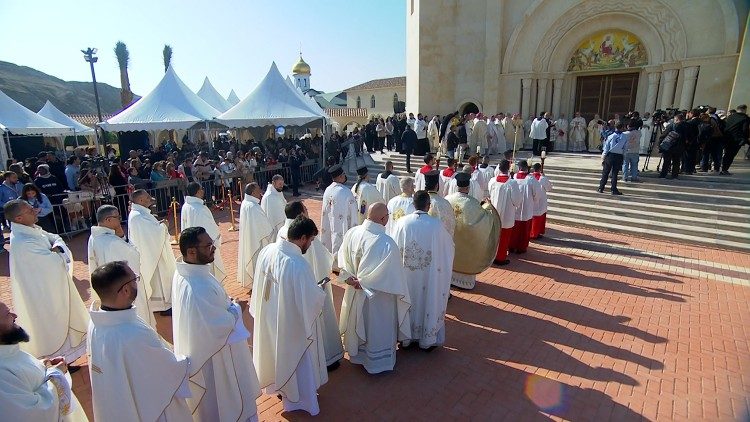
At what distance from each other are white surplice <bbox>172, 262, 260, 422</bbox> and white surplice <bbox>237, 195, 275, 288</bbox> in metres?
3.44

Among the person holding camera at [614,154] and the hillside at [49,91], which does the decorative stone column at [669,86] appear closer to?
the person holding camera at [614,154]

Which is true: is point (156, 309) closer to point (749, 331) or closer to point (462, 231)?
point (462, 231)

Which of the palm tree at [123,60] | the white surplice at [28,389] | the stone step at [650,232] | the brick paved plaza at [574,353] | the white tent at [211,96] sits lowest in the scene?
the brick paved plaza at [574,353]

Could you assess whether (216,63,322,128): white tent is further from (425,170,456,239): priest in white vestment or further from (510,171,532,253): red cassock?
(425,170,456,239): priest in white vestment

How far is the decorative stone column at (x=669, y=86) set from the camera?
15.2 metres

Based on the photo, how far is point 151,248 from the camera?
5582mm

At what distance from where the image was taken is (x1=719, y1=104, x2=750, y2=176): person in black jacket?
10.6 m

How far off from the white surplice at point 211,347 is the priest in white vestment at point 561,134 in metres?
17.0

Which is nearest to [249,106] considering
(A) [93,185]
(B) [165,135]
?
(A) [93,185]

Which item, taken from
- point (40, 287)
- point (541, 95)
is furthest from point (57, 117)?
point (541, 95)

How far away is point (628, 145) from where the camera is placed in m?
10.8

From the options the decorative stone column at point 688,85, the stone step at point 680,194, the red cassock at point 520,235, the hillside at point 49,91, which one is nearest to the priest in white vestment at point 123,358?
the red cassock at point 520,235

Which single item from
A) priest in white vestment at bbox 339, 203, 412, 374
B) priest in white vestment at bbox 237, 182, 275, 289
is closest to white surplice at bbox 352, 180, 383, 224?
priest in white vestment at bbox 237, 182, 275, 289

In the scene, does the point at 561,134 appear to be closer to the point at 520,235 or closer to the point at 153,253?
the point at 520,235
